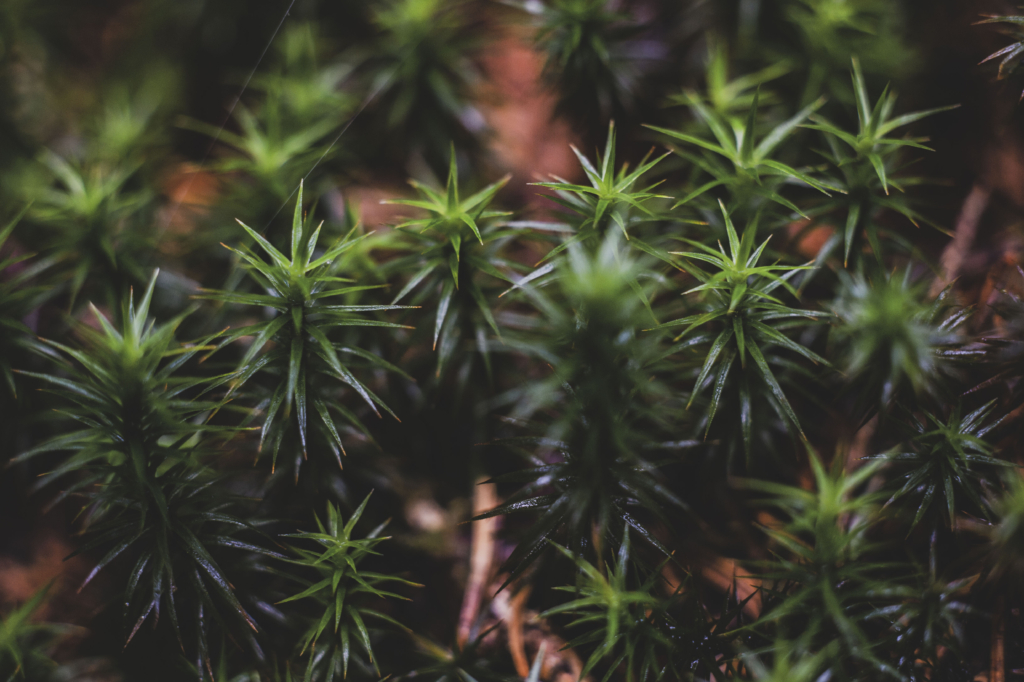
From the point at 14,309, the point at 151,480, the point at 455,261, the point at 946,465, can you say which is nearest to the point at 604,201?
the point at 455,261

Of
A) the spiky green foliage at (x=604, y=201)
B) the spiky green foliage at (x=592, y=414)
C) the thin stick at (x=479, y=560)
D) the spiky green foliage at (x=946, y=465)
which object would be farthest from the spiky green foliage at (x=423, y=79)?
the spiky green foliage at (x=946, y=465)

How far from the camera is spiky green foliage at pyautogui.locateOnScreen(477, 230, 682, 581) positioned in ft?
3.24

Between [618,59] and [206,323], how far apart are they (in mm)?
1349

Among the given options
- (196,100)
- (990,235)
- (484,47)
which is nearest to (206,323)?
(196,100)

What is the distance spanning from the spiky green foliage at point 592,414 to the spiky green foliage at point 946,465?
18.5 inches

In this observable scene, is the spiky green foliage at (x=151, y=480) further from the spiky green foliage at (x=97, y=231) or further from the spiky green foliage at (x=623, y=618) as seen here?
the spiky green foliage at (x=623, y=618)

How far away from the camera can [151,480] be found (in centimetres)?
110

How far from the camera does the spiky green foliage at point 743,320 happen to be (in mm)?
1085

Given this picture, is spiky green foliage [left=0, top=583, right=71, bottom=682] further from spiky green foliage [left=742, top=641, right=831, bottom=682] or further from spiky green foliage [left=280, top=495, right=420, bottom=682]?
spiky green foliage [left=742, top=641, right=831, bottom=682]

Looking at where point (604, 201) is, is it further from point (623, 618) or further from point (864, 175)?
point (623, 618)

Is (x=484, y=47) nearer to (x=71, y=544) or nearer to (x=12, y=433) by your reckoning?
(x=12, y=433)

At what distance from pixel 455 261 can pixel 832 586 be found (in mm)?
1002

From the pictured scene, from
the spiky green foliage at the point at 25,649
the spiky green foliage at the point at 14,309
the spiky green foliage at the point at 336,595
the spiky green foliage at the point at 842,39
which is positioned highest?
the spiky green foliage at the point at 842,39

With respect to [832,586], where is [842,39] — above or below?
above
